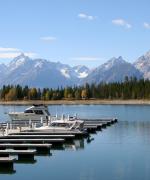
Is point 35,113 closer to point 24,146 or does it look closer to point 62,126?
point 62,126

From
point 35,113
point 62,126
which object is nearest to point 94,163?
point 62,126

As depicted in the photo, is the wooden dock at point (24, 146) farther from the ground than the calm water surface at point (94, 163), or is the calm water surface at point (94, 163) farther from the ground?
the wooden dock at point (24, 146)

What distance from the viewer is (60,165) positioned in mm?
42906

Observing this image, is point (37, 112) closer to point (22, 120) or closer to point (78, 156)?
point (22, 120)

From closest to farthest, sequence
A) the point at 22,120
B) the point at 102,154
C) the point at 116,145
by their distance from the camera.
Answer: the point at 102,154, the point at 116,145, the point at 22,120

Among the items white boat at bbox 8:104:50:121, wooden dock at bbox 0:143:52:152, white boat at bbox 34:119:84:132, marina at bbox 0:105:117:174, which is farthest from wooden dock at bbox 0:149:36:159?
white boat at bbox 8:104:50:121

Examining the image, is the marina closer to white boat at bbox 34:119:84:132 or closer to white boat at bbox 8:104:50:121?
white boat at bbox 34:119:84:132

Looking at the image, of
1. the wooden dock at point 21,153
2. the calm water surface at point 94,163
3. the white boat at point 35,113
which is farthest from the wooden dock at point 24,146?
the white boat at point 35,113

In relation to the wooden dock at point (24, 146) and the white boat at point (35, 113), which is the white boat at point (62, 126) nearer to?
the wooden dock at point (24, 146)

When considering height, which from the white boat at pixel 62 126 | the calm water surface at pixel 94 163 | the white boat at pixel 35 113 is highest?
the white boat at pixel 35 113

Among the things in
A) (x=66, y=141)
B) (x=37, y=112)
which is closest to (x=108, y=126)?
(x=37, y=112)

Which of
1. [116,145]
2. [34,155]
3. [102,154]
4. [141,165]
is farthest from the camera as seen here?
[116,145]

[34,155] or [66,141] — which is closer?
[34,155]

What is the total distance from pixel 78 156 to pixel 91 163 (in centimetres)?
447
